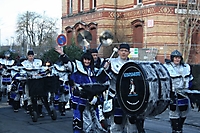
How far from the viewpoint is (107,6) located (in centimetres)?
3125

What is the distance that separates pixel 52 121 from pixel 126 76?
18.0 ft

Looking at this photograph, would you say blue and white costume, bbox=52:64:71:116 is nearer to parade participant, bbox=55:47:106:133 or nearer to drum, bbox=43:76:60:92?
drum, bbox=43:76:60:92

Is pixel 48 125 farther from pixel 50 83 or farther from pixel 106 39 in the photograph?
pixel 106 39

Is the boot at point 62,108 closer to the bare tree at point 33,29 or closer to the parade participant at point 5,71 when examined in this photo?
the parade participant at point 5,71

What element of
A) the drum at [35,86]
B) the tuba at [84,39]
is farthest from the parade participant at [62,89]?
the tuba at [84,39]

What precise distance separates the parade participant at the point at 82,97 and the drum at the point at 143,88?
1.15 metres

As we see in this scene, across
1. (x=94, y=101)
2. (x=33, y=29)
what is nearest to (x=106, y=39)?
(x=94, y=101)

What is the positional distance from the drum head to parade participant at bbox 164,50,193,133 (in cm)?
156

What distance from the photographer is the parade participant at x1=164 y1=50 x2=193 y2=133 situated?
856 centimetres

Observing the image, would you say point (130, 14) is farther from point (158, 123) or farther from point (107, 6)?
point (158, 123)

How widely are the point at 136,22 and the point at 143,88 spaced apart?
23.3 m

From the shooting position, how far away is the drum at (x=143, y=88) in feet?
22.2

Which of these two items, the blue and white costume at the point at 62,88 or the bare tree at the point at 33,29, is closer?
the blue and white costume at the point at 62,88

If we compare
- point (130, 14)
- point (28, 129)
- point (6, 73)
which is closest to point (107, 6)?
point (130, 14)
